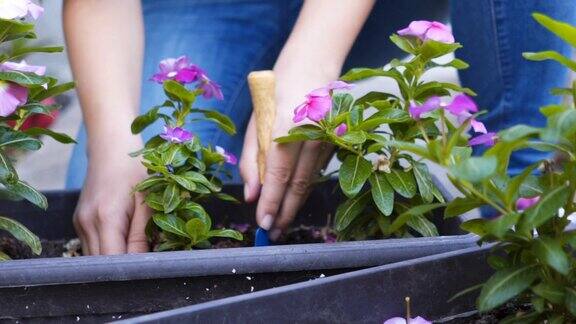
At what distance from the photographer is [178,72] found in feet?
4.54

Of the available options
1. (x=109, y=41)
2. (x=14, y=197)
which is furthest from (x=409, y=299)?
(x=109, y=41)

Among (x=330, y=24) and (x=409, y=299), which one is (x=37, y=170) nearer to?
(x=330, y=24)

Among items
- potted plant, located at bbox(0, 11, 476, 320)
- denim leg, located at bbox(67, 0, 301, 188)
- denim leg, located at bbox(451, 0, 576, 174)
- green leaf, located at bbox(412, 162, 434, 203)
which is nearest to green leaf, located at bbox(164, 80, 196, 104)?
potted plant, located at bbox(0, 11, 476, 320)

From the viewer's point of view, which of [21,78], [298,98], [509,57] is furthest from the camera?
[509,57]

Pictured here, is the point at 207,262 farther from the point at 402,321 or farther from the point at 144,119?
the point at 144,119

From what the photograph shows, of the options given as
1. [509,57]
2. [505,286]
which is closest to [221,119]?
[505,286]

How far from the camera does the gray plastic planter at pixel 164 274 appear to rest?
1.02 meters

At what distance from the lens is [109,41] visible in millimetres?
1609

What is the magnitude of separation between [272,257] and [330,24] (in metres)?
0.60

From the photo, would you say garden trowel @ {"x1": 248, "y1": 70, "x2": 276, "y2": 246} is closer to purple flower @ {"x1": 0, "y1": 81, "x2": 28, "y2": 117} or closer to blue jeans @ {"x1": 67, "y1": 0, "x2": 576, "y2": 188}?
purple flower @ {"x1": 0, "y1": 81, "x2": 28, "y2": 117}

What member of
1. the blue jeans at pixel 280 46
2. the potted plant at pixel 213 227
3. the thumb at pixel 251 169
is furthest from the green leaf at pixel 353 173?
the blue jeans at pixel 280 46

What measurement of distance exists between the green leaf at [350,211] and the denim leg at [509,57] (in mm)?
801

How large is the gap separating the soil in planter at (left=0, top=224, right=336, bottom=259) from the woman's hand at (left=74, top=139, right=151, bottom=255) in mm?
65

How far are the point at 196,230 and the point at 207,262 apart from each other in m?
0.20
